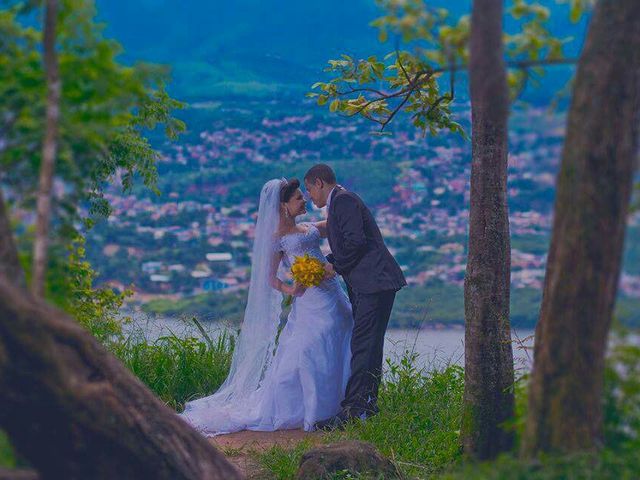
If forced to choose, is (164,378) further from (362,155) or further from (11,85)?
(362,155)

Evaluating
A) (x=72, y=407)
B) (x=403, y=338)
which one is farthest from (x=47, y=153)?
(x=403, y=338)

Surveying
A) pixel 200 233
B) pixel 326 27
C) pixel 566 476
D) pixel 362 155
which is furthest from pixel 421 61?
pixel 326 27

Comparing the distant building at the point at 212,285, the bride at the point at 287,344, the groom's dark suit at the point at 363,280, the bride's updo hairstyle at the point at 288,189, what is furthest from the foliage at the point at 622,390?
the distant building at the point at 212,285

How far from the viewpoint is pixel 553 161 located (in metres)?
3.04

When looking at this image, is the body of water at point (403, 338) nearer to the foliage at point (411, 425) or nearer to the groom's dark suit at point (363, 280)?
the foliage at point (411, 425)

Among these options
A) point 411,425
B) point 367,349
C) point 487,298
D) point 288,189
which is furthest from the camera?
point 288,189

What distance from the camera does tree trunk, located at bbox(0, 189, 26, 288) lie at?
291cm

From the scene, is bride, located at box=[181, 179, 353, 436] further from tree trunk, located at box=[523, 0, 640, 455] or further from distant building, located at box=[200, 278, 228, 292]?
distant building, located at box=[200, 278, 228, 292]

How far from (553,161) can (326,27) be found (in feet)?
57.2

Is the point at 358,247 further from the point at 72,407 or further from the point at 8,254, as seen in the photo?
the point at 8,254

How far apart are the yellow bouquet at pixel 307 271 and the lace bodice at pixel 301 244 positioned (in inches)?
4.0

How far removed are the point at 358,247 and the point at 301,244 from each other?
22.3 inches

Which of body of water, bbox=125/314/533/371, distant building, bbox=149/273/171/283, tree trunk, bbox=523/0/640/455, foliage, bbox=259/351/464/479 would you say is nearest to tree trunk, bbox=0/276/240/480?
tree trunk, bbox=523/0/640/455

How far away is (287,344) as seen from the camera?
22.7ft
